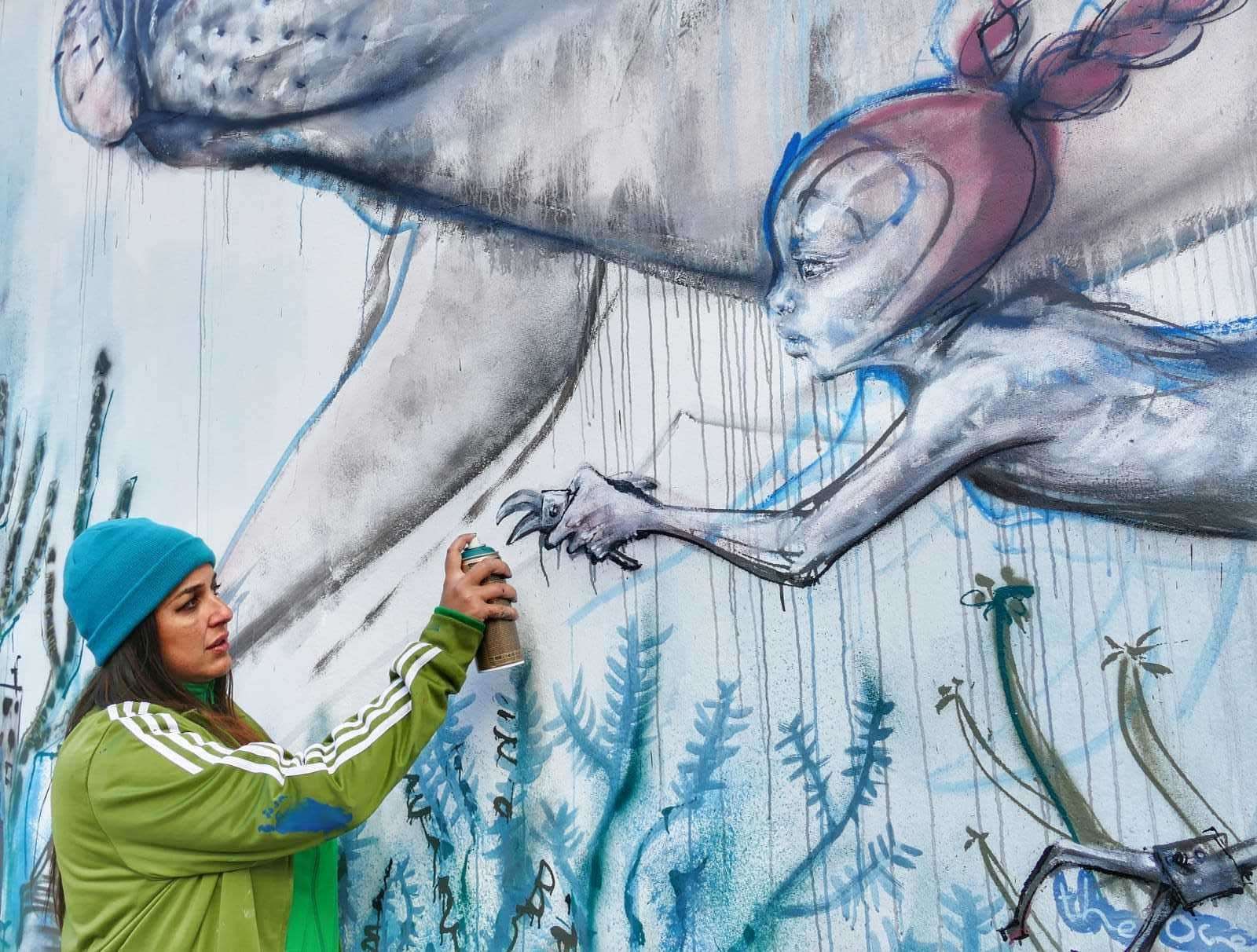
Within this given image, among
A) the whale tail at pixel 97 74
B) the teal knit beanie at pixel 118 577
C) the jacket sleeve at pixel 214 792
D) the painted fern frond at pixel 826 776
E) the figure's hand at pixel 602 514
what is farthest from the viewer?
the whale tail at pixel 97 74

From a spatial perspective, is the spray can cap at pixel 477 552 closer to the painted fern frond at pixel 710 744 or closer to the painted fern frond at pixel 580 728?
the painted fern frond at pixel 580 728

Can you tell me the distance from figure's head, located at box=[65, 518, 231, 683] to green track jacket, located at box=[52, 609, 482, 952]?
0.10 metres

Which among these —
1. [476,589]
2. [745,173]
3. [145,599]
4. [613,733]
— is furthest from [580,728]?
[745,173]

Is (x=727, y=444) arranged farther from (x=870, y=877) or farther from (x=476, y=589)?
(x=870, y=877)

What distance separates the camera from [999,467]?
187cm

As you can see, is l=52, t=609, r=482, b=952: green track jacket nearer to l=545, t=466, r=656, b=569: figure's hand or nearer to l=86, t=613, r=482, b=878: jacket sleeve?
l=86, t=613, r=482, b=878: jacket sleeve

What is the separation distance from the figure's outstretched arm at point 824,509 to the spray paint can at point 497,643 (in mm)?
244

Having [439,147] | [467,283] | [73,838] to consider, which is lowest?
[73,838]

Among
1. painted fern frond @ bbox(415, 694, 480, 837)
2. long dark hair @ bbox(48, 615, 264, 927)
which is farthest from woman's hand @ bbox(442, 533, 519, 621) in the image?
long dark hair @ bbox(48, 615, 264, 927)

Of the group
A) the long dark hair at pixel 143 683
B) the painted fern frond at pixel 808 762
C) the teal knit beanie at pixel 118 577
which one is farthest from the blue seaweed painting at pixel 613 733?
the teal knit beanie at pixel 118 577

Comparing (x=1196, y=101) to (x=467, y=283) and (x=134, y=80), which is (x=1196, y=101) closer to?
(x=467, y=283)

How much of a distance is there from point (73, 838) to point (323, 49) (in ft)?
5.75

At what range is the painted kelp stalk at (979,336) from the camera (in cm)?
179

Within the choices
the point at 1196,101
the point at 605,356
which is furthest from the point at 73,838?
the point at 1196,101
